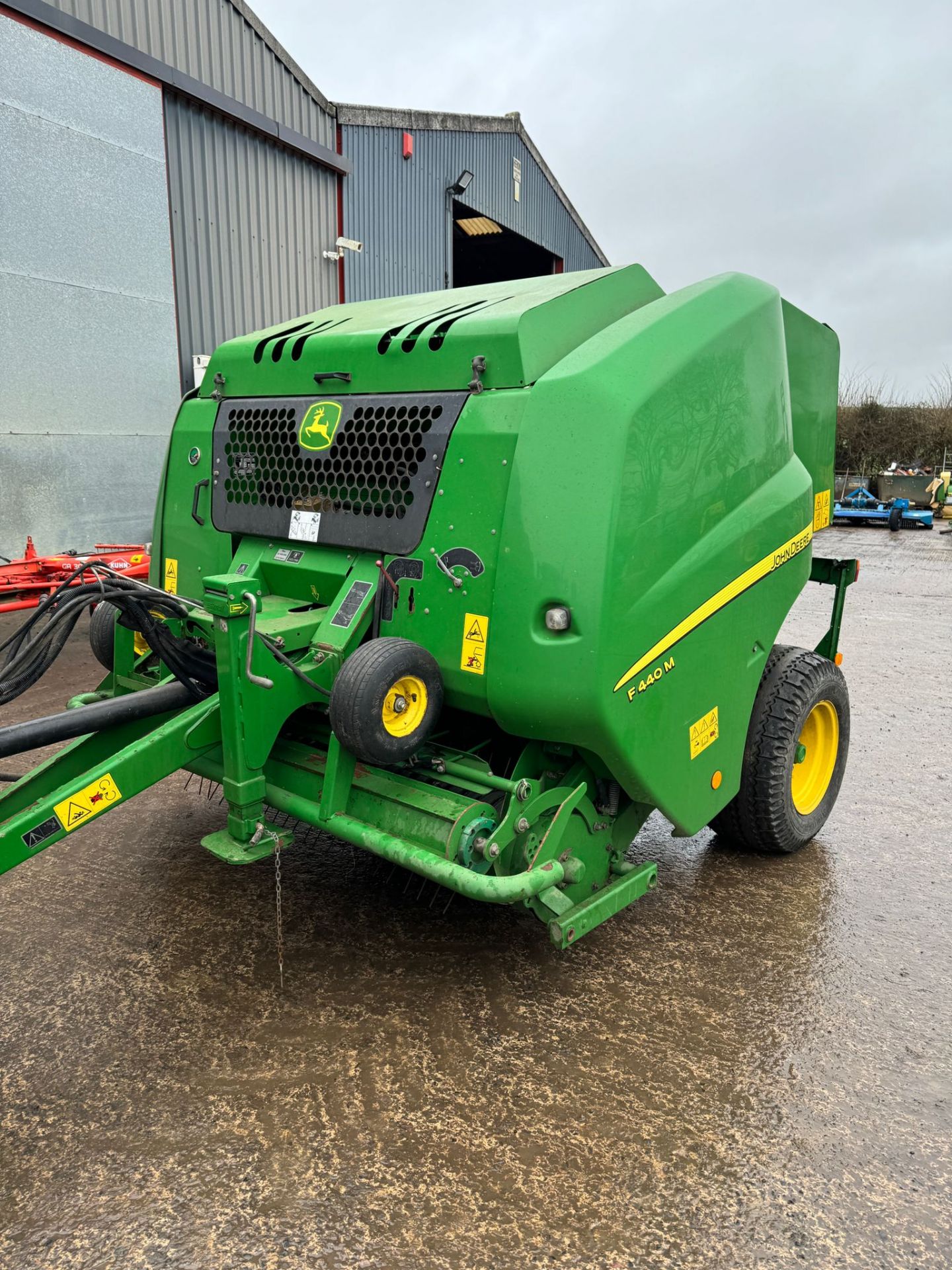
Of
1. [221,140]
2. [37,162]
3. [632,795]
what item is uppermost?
[221,140]

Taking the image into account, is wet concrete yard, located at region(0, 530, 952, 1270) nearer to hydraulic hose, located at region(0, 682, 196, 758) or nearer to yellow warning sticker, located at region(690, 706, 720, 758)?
yellow warning sticker, located at region(690, 706, 720, 758)

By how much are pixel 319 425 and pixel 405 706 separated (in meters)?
1.05

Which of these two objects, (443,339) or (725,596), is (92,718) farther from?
(725,596)

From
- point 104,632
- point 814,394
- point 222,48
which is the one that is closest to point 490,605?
point 104,632

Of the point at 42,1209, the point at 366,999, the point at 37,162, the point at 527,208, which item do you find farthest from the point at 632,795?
the point at 527,208

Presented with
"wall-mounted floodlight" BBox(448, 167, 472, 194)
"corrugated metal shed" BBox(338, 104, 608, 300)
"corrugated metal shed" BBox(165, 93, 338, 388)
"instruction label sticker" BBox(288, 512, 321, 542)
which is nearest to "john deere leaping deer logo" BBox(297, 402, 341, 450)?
"instruction label sticker" BBox(288, 512, 321, 542)

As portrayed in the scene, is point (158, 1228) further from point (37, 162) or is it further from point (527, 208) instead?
point (527, 208)

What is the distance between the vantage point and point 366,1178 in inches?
75.9

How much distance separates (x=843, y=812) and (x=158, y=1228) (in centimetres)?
309

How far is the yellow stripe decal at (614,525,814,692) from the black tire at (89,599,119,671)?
1.88 metres

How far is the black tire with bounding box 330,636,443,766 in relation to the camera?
7.50 feet

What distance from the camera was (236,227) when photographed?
32.2ft

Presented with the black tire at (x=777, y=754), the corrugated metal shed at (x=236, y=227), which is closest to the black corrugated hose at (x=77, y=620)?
the black tire at (x=777, y=754)

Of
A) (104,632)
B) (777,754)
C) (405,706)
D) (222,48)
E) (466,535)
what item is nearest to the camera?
(405,706)
